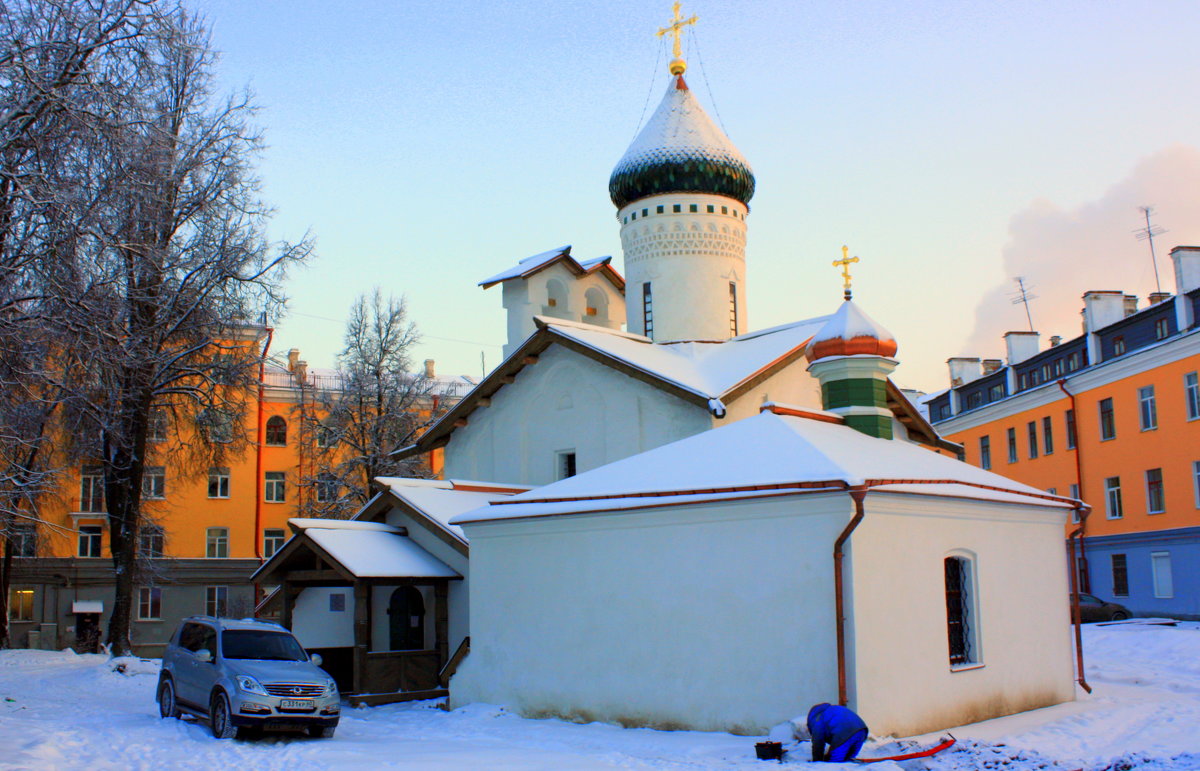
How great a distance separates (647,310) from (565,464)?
4622mm

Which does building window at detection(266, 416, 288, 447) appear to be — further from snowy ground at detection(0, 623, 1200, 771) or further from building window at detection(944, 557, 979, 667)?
building window at detection(944, 557, 979, 667)

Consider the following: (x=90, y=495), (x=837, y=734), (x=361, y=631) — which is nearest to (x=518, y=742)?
(x=837, y=734)

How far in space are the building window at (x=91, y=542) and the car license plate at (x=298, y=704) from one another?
26.5 meters

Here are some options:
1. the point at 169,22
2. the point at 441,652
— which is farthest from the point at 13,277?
the point at 441,652

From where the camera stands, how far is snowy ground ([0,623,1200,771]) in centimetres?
1043

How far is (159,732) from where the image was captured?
41.4ft

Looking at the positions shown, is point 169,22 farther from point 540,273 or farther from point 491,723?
point 540,273

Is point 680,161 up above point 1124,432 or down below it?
above

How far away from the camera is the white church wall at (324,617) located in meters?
18.5

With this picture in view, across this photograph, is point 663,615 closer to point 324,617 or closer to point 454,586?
point 454,586

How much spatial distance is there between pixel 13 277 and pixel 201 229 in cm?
1268

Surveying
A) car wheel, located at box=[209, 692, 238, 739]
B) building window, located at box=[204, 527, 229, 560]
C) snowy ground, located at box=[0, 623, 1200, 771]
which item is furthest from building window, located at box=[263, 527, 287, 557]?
car wheel, located at box=[209, 692, 238, 739]

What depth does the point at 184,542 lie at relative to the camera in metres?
37.0

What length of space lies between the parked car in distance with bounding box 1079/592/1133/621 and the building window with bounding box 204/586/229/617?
26.3 metres
